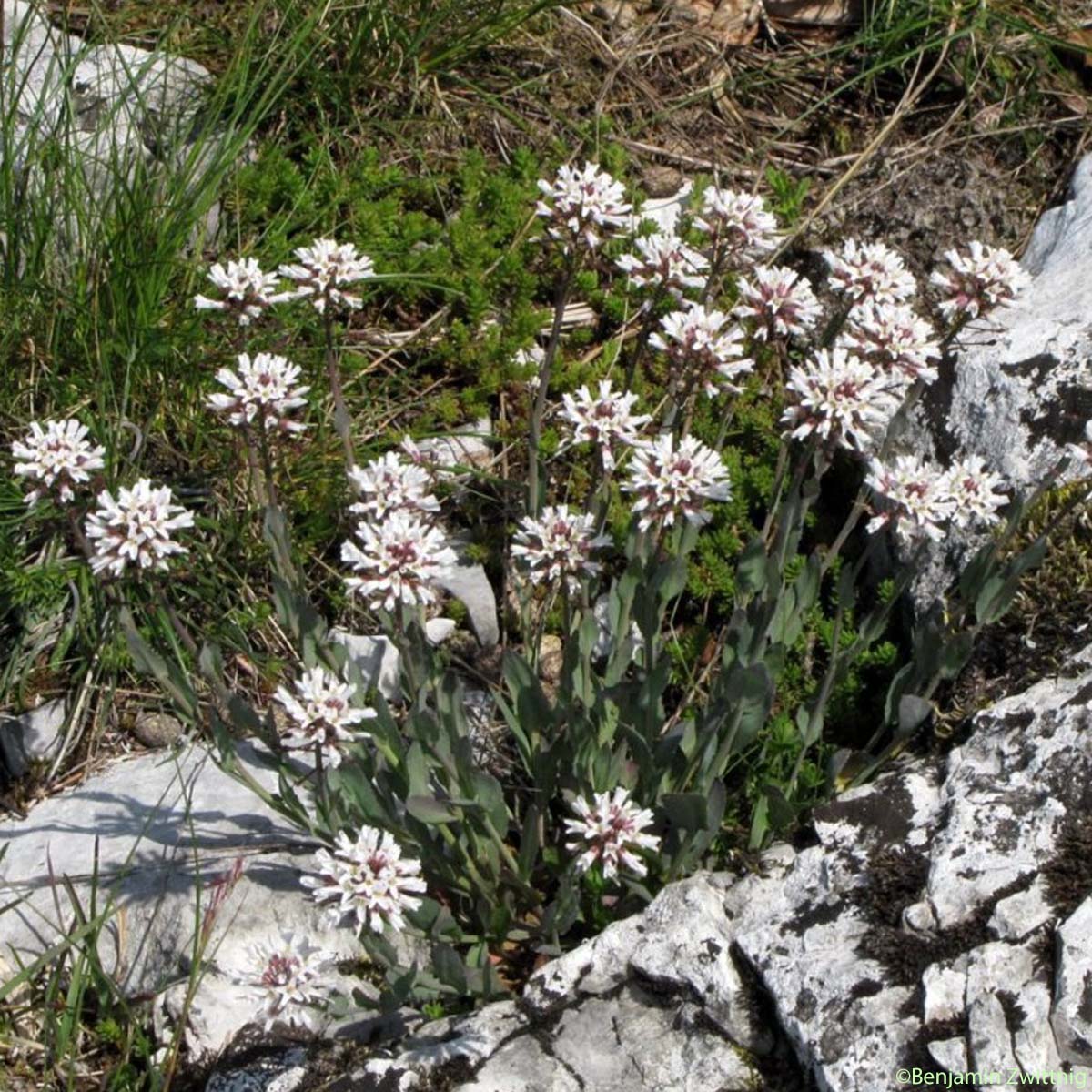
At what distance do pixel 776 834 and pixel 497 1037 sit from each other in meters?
0.89

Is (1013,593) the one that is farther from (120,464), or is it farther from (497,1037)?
(120,464)

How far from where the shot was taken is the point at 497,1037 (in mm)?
2975

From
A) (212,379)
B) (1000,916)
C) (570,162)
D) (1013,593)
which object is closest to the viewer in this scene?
(1000,916)

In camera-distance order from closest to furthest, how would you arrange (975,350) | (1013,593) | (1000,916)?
(1000,916) → (1013,593) → (975,350)

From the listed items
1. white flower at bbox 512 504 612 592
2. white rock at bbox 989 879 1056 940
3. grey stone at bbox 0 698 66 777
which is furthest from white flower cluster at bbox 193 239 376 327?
white rock at bbox 989 879 1056 940

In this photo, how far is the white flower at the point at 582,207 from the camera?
3180 millimetres

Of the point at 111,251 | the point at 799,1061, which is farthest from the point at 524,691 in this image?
the point at 111,251

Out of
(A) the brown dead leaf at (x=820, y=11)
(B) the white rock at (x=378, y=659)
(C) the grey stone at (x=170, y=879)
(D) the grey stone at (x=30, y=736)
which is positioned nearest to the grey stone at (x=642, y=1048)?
(C) the grey stone at (x=170, y=879)

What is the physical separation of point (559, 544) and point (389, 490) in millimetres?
387

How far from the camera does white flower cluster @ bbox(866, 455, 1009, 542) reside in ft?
9.78

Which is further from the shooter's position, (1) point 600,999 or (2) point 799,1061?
(1) point 600,999

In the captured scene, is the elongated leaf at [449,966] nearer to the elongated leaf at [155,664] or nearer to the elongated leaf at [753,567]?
the elongated leaf at [155,664]

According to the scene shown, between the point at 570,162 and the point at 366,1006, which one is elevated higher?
the point at 570,162

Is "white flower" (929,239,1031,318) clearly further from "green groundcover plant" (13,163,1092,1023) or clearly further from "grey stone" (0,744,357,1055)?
"grey stone" (0,744,357,1055)
